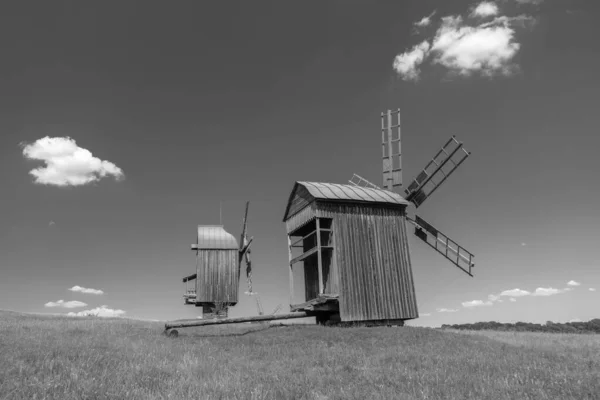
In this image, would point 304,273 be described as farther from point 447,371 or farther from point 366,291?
point 447,371

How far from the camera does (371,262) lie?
77.7 ft

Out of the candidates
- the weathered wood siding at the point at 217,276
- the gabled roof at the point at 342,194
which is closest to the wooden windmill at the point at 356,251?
the gabled roof at the point at 342,194

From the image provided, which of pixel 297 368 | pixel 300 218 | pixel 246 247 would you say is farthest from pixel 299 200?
pixel 246 247

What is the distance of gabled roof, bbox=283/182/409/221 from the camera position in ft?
77.5

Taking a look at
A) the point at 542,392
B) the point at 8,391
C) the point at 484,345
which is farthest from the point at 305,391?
the point at 484,345

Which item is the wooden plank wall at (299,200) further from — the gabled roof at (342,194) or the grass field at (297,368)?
the grass field at (297,368)

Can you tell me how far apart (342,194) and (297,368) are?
44.3ft

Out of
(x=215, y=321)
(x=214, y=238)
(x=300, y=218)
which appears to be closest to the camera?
(x=215, y=321)

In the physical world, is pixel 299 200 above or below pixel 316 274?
above

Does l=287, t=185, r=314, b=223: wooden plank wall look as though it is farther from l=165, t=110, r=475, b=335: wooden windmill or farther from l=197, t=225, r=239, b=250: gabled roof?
l=197, t=225, r=239, b=250: gabled roof

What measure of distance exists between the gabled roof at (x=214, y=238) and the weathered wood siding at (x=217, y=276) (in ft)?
1.45

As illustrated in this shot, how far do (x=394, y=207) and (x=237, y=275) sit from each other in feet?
62.2

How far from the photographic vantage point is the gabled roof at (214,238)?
39000 millimetres

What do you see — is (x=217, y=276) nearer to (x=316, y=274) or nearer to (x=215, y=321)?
(x=316, y=274)
